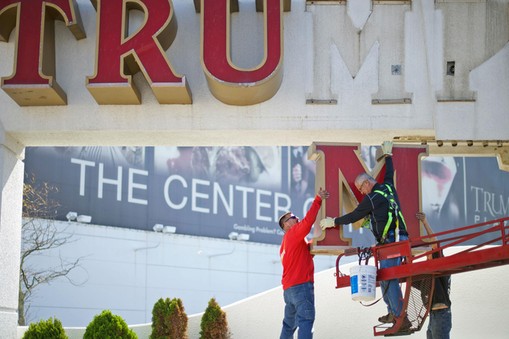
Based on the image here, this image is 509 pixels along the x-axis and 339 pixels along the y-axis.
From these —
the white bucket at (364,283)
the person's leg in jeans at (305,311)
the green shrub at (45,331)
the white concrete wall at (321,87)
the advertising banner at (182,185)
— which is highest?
the advertising banner at (182,185)

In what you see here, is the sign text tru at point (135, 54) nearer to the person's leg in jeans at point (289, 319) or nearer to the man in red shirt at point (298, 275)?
the man in red shirt at point (298, 275)

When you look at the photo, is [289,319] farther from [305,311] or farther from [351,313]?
[351,313]

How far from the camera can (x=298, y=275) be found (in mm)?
10977

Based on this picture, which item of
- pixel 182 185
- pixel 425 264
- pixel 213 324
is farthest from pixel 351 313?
pixel 182 185

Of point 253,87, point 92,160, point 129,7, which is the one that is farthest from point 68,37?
point 92,160

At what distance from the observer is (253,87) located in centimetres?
1142

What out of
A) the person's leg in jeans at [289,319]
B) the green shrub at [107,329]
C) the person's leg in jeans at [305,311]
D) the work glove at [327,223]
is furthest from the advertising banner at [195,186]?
the person's leg in jeans at [305,311]

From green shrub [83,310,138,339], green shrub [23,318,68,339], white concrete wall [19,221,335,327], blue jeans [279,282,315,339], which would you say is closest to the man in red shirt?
blue jeans [279,282,315,339]

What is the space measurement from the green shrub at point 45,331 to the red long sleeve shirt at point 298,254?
373 cm

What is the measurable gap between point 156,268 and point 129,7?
30357 mm

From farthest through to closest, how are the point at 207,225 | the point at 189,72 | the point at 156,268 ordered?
the point at 207,225 → the point at 156,268 → the point at 189,72

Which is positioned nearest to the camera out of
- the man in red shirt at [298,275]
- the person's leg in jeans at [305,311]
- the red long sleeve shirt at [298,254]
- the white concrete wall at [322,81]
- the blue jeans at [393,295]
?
the blue jeans at [393,295]

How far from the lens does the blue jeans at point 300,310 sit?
34.8 ft

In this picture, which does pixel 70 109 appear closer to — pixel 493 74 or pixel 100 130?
pixel 100 130
